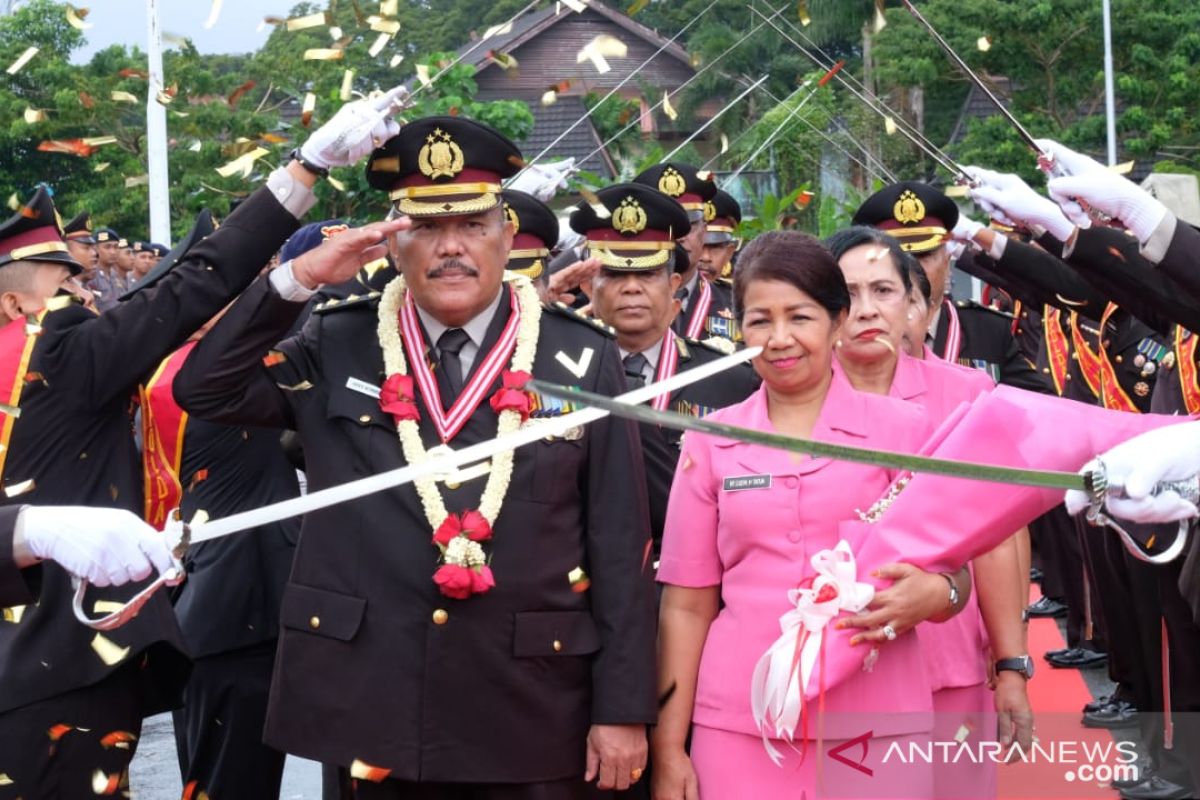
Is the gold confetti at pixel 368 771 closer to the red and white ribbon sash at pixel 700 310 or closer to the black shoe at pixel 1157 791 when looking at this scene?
the black shoe at pixel 1157 791

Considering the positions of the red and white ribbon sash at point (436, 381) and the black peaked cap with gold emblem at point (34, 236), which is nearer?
the red and white ribbon sash at point (436, 381)

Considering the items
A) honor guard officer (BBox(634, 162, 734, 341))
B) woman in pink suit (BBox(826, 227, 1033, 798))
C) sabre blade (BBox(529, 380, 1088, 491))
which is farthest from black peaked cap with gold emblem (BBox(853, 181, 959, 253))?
sabre blade (BBox(529, 380, 1088, 491))

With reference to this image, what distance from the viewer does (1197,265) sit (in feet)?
14.4

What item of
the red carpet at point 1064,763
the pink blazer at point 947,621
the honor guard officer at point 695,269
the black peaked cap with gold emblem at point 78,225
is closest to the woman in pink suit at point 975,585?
the pink blazer at point 947,621

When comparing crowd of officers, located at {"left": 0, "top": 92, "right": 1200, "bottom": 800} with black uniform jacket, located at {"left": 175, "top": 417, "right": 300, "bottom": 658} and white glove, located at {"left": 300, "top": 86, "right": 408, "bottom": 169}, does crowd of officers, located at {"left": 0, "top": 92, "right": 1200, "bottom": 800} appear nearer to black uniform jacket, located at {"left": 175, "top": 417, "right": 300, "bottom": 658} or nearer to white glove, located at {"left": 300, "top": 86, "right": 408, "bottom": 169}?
white glove, located at {"left": 300, "top": 86, "right": 408, "bottom": 169}

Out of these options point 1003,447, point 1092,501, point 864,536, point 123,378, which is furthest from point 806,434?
point 123,378

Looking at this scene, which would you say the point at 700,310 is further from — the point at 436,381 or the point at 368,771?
the point at 368,771

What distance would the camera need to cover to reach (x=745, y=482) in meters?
4.45

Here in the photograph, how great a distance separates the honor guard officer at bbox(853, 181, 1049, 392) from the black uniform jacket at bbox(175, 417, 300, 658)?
3.11 meters

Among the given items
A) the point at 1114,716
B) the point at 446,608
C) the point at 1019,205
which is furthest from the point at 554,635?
the point at 1114,716

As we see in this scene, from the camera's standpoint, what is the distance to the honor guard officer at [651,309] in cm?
629

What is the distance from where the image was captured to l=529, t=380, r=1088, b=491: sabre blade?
11.0 ft

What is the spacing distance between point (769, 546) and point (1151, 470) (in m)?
1.02

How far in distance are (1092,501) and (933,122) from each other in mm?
37929
